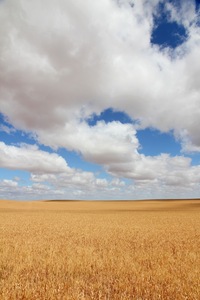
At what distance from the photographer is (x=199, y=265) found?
12.6m

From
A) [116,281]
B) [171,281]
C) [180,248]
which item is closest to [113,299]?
[116,281]

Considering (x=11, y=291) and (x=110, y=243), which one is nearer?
(x=11, y=291)

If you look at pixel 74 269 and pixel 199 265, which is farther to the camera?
pixel 199 265

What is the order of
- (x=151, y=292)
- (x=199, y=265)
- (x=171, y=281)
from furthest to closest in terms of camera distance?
(x=199, y=265) → (x=171, y=281) → (x=151, y=292)

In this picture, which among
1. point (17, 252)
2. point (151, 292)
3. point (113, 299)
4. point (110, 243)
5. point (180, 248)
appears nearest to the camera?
point (113, 299)

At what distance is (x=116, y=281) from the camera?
10.0 m

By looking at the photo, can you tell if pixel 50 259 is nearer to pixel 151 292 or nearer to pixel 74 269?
pixel 74 269

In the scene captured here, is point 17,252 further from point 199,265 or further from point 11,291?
point 199,265

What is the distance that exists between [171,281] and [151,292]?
155 cm

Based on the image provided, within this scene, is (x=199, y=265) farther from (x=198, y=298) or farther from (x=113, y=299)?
(x=113, y=299)

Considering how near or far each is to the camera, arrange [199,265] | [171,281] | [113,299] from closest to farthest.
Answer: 1. [113,299]
2. [171,281]
3. [199,265]

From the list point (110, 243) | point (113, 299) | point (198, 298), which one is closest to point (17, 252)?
point (110, 243)

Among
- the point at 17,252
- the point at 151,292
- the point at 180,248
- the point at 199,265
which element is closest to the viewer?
the point at 151,292

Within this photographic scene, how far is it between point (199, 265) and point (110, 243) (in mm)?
7266
